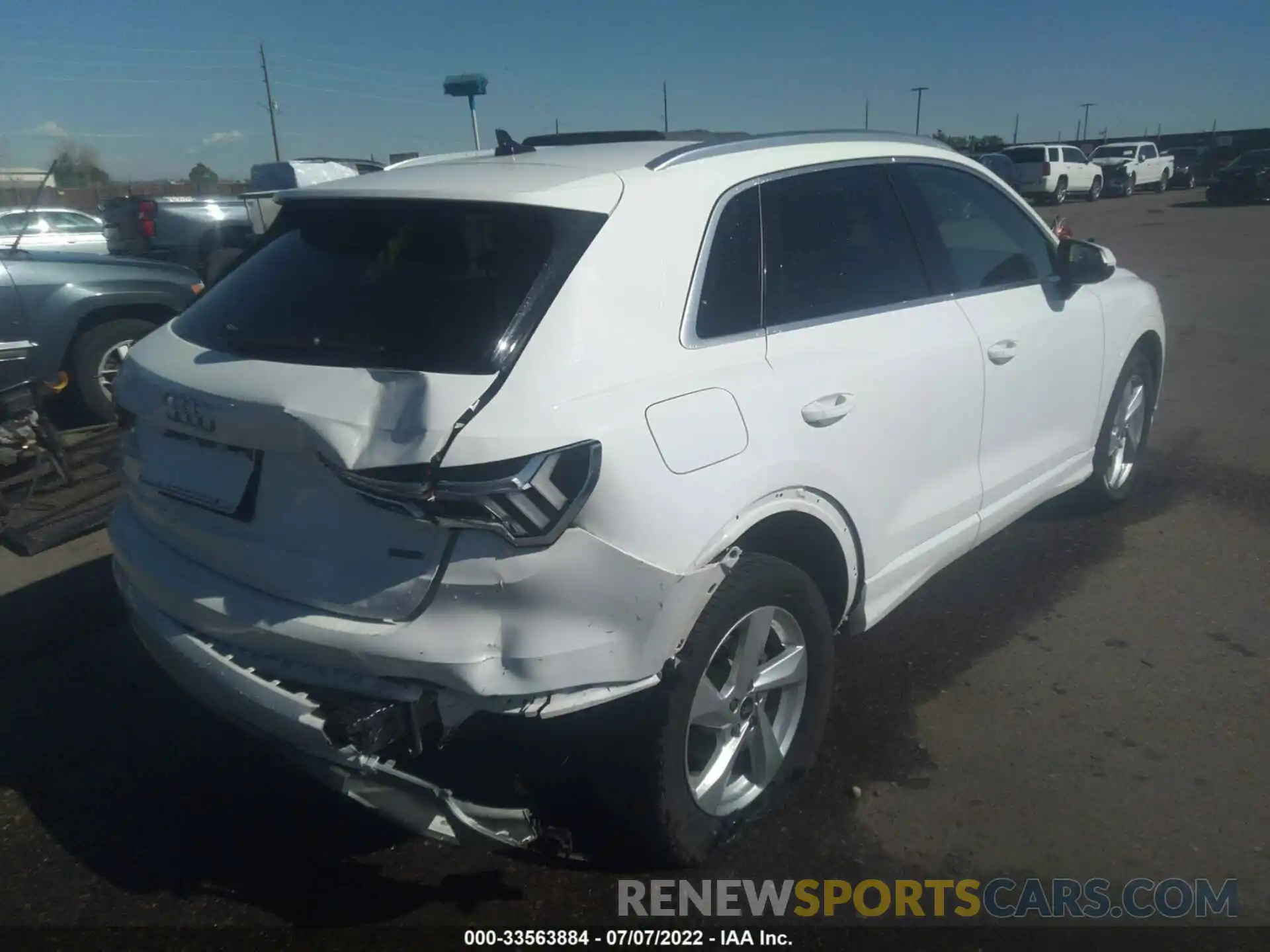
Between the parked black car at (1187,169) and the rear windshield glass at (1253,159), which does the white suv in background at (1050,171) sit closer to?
the rear windshield glass at (1253,159)

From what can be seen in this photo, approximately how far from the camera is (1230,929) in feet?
8.21

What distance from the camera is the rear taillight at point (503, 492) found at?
6.92 feet

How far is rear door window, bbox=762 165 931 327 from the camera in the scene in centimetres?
298

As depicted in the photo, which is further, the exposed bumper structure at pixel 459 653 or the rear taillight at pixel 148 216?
the rear taillight at pixel 148 216

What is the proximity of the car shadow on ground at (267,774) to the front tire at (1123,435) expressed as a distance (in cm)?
50

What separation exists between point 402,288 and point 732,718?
143 cm

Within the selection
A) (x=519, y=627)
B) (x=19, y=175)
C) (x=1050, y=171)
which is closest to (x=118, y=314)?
(x=19, y=175)

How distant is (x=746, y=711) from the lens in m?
2.79

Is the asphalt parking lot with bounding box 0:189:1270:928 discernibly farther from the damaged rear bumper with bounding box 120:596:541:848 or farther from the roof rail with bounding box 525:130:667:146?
the roof rail with bounding box 525:130:667:146

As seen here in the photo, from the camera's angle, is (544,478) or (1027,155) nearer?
(544,478)

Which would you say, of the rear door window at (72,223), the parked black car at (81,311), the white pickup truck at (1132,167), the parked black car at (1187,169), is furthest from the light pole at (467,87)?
the parked black car at (1187,169)

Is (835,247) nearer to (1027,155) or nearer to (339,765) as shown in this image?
(339,765)

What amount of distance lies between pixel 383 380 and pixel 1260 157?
114ft

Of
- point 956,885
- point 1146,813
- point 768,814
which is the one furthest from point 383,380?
point 1146,813
